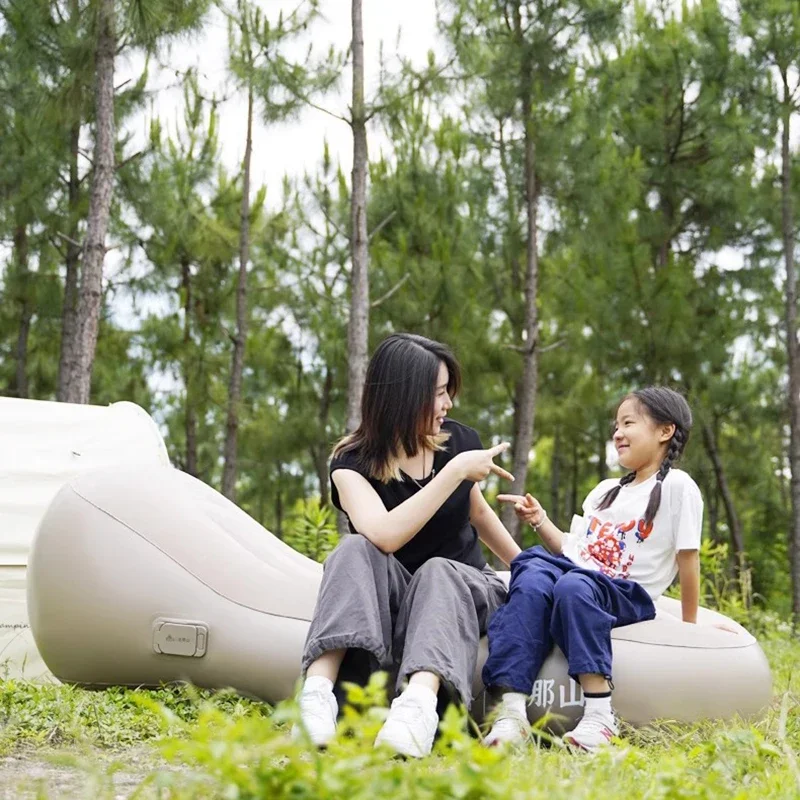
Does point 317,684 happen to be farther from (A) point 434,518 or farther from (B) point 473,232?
(B) point 473,232

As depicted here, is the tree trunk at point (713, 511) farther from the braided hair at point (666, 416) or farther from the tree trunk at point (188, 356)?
the braided hair at point (666, 416)

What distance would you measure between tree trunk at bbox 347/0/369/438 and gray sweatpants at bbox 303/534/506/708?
4238 mm

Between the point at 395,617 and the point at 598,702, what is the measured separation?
45 centimetres

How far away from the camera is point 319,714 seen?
196 cm

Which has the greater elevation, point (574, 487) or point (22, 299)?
point (22, 299)

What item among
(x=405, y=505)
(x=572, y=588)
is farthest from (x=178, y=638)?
(x=572, y=588)

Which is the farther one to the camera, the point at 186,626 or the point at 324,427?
the point at 324,427

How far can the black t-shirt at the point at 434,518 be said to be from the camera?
243 centimetres

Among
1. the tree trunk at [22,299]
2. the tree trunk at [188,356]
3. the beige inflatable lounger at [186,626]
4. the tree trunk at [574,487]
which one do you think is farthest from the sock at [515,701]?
the tree trunk at [574,487]

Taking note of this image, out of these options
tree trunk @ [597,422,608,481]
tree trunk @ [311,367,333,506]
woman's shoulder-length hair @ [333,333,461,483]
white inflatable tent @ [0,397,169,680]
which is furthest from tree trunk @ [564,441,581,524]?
woman's shoulder-length hair @ [333,333,461,483]

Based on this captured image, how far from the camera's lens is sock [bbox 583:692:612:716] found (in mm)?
2152

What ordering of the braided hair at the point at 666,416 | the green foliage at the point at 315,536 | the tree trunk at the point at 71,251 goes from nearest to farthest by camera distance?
1. the braided hair at the point at 666,416
2. the green foliage at the point at 315,536
3. the tree trunk at the point at 71,251

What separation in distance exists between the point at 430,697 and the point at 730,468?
1009 cm

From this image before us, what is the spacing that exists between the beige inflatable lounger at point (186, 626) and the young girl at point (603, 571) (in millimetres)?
133
